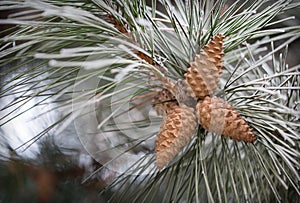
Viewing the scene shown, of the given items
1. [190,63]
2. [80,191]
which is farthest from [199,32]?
[80,191]

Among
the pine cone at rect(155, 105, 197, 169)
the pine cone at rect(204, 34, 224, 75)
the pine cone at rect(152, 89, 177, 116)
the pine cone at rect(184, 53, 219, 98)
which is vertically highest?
the pine cone at rect(204, 34, 224, 75)

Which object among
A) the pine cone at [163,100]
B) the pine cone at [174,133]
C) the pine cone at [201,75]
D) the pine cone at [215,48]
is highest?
the pine cone at [215,48]

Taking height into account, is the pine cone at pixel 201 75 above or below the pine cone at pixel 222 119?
above

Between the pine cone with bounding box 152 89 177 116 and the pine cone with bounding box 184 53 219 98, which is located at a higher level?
the pine cone with bounding box 184 53 219 98
